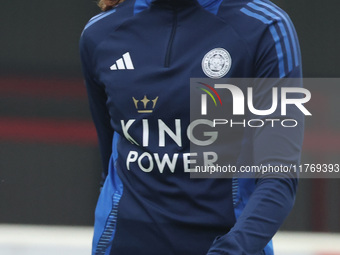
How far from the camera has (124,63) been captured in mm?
1818

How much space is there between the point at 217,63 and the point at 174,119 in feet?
0.51

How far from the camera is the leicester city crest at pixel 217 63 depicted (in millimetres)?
1711

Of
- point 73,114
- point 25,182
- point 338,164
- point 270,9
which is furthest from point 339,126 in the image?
point 270,9

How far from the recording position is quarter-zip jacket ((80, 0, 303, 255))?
5.54 feet

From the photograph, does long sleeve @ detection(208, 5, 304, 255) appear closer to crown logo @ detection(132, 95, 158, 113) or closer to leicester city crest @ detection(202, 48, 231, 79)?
leicester city crest @ detection(202, 48, 231, 79)

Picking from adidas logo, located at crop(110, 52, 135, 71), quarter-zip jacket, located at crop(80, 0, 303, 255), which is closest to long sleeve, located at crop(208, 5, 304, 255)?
quarter-zip jacket, located at crop(80, 0, 303, 255)

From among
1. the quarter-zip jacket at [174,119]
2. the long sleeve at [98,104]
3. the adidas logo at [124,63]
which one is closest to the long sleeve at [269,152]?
the quarter-zip jacket at [174,119]

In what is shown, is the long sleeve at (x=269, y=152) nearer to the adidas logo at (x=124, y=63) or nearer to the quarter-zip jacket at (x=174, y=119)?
the quarter-zip jacket at (x=174, y=119)

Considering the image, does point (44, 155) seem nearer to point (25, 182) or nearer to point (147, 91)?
point (25, 182)

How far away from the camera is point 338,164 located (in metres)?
4.27

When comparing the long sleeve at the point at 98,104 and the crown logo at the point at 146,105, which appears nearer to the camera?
the crown logo at the point at 146,105

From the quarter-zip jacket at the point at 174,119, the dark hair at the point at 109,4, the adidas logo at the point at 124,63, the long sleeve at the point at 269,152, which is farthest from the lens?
the dark hair at the point at 109,4

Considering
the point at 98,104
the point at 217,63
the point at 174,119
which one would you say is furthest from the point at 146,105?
the point at 98,104

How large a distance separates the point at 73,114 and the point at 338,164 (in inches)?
Result: 57.9
